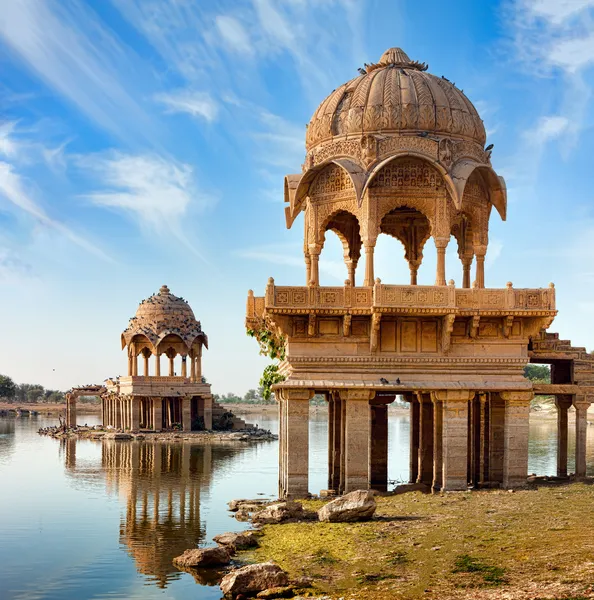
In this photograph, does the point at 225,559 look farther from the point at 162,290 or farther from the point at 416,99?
the point at 162,290

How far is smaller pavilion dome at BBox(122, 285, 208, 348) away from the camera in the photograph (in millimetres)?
63875

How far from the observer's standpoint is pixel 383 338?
21.0 meters

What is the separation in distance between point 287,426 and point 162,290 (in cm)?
4794

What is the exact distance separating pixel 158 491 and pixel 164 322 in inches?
1392

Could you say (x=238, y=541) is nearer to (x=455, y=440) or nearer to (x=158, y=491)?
(x=455, y=440)

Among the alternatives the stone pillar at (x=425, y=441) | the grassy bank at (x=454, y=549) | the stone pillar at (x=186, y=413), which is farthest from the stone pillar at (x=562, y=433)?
the stone pillar at (x=186, y=413)

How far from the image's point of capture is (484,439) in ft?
76.4

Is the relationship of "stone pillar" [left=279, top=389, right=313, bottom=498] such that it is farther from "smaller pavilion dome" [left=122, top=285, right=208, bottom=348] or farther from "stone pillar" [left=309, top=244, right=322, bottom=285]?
"smaller pavilion dome" [left=122, top=285, right=208, bottom=348]

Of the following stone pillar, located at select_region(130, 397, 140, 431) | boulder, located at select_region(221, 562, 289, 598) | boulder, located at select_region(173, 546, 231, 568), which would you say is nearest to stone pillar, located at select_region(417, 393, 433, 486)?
boulder, located at select_region(173, 546, 231, 568)

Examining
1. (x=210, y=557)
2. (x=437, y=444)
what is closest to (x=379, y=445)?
(x=437, y=444)

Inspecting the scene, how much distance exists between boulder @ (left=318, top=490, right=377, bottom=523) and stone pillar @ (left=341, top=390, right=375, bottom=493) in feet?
9.90

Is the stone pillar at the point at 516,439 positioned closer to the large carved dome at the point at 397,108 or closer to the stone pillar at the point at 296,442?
the stone pillar at the point at 296,442

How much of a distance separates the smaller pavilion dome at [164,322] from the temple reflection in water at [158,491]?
1084 centimetres

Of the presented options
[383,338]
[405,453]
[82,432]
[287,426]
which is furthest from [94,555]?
[82,432]
